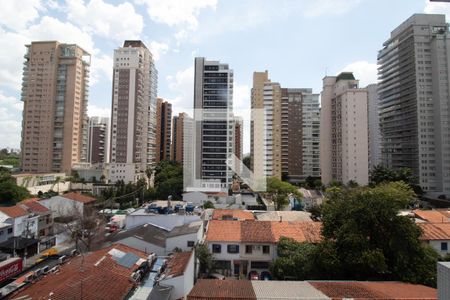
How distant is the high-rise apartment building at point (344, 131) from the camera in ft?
153

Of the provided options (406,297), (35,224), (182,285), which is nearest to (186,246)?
(182,285)

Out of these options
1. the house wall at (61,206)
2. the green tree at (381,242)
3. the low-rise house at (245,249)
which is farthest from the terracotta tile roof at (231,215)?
the house wall at (61,206)

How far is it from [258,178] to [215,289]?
36.1 metres

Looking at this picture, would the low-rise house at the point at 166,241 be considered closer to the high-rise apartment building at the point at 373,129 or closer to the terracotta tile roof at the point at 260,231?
the terracotta tile roof at the point at 260,231

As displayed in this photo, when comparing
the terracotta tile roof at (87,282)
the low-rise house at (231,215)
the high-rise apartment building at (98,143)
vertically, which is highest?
the high-rise apartment building at (98,143)

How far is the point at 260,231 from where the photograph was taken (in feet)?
54.2

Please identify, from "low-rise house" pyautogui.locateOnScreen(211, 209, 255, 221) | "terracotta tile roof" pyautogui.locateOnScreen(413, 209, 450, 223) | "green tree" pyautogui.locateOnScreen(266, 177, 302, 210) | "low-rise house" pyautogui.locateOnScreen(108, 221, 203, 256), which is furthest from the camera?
"green tree" pyautogui.locateOnScreen(266, 177, 302, 210)

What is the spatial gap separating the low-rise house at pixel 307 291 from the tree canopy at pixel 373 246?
3.04ft

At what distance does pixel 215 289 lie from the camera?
29.1 feet

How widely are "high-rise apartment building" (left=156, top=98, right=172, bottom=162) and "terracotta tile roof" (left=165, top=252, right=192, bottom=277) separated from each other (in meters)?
56.7

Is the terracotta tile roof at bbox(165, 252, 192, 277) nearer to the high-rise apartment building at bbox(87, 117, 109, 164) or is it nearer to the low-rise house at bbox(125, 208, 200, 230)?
the low-rise house at bbox(125, 208, 200, 230)

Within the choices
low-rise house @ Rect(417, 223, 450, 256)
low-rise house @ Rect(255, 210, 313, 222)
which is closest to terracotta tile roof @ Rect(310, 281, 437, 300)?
low-rise house @ Rect(417, 223, 450, 256)

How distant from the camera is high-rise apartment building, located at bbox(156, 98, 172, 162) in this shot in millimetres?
67750

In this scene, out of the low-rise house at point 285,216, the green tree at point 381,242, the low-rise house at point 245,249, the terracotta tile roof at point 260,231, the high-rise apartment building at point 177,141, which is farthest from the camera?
the high-rise apartment building at point 177,141
